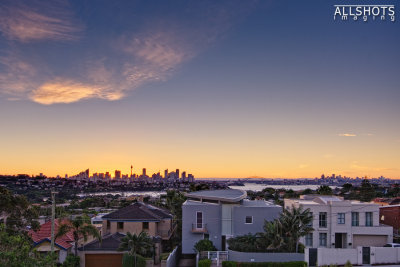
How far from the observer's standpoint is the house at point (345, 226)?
3938cm

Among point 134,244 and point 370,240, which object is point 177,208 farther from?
point 370,240

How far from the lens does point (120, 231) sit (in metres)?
41.8

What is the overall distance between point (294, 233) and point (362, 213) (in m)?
9.72

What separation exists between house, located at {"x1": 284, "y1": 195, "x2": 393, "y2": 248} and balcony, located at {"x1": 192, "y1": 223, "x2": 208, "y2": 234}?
964 centimetres

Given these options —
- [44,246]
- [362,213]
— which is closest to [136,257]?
[44,246]

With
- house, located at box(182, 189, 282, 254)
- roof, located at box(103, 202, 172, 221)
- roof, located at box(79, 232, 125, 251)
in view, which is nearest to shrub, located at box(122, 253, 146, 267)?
roof, located at box(79, 232, 125, 251)

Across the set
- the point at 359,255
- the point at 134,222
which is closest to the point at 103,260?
the point at 134,222

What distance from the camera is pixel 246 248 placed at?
3466 centimetres

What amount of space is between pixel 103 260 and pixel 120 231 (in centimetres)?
603

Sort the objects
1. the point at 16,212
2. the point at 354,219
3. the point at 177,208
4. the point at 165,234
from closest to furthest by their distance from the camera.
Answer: the point at 16,212 → the point at 354,219 → the point at 165,234 → the point at 177,208

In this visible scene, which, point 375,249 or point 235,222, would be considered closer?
point 375,249

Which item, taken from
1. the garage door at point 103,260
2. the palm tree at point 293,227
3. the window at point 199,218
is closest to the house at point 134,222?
the window at point 199,218

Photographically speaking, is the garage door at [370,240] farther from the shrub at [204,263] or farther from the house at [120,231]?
the house at [120,231]

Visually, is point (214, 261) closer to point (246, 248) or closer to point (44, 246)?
point (246, 248)
